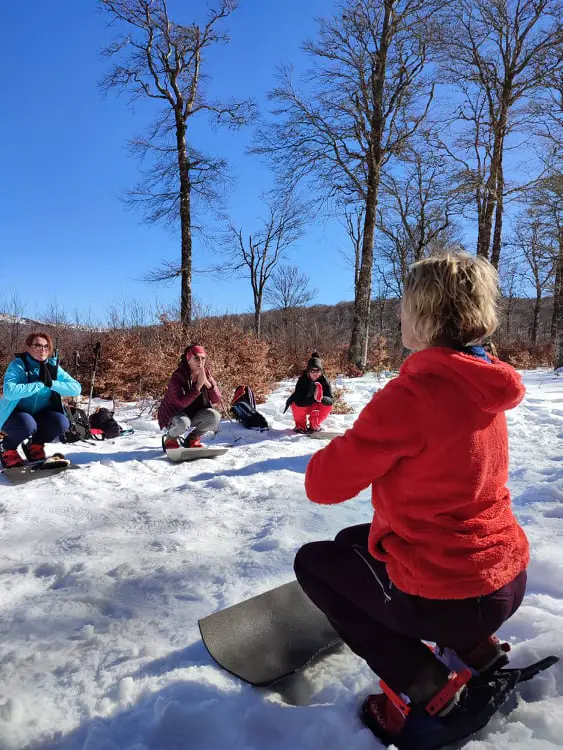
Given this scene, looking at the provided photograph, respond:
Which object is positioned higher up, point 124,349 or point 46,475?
point 124,349

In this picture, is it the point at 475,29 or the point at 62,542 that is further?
the point at 475,29

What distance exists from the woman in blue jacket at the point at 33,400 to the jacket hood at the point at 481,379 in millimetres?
4258

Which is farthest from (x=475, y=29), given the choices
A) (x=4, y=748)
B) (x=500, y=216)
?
(x=4, y=748)

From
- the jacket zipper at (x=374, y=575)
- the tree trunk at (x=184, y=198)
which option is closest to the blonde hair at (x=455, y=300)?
the jacket zipper at (x=374, y=575)

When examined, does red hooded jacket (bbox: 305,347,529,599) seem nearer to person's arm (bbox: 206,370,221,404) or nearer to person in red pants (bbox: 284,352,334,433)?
person's arm (bbox: 206,370,221,404)

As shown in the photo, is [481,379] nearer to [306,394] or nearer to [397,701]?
[397,701]

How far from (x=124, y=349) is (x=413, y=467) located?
9776 mm

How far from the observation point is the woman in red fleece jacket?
3.82 ft

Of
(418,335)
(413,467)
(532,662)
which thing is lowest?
(532,662)

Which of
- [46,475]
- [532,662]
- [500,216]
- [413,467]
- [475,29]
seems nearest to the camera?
[413,467]

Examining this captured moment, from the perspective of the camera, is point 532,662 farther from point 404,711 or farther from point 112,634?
point 112,634

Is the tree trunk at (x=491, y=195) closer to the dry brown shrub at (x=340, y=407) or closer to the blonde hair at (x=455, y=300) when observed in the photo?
the dry brown shrub at (x=340, y=407)

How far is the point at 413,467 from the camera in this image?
3.95ft

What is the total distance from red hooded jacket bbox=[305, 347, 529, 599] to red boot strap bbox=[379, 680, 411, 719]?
15.0 inches
